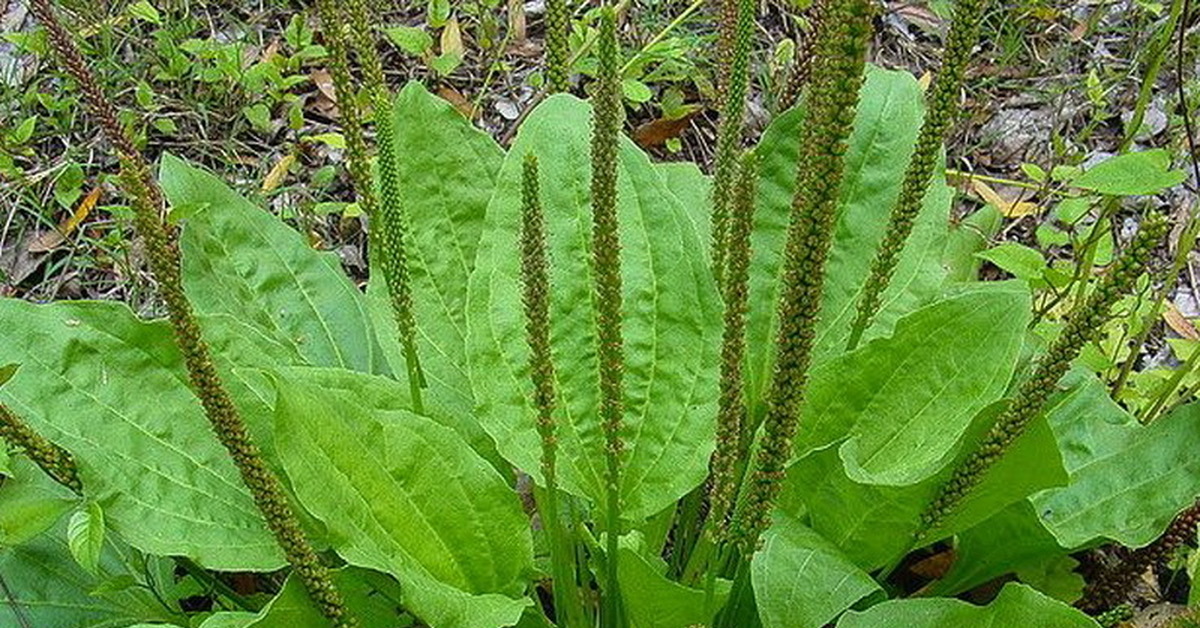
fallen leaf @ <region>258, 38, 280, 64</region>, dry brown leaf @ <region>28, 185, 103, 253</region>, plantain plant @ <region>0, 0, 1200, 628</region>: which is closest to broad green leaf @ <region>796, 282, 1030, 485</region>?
plantain plant @ <region>0, 0, 1200, 628</region>

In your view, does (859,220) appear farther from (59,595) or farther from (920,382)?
(59,595)

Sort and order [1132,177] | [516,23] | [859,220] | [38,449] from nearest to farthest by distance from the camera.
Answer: [38,449]
[1132,177]
[859,220]
[516,23]

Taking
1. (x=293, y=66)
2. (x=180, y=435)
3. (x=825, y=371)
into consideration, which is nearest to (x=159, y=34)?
(x=293, y=66)

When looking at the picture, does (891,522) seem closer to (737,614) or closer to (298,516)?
(737,614)

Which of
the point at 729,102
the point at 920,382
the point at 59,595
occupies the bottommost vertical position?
the point at 59,595

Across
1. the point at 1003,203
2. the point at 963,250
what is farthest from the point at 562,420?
the point at 1003,203

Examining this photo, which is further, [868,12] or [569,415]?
[569,415]
